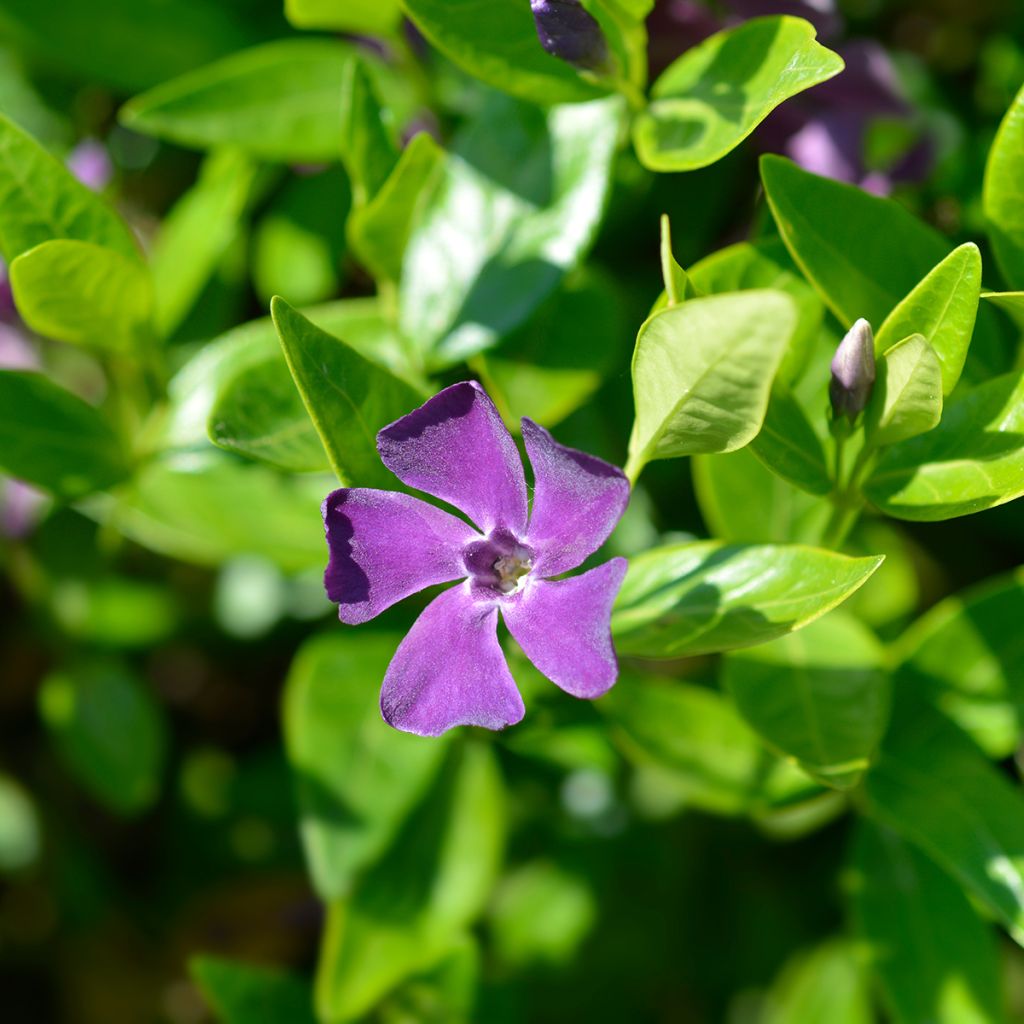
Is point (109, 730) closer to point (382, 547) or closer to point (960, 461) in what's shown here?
point (382, 547)

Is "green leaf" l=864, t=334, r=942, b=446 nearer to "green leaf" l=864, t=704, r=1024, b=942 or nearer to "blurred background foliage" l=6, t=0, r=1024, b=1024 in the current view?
"blurred background foliage" l=6, t=0, r=1024, b=1024

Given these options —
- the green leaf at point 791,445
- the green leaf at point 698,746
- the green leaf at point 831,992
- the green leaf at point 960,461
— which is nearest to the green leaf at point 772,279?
the green leaf at point 791,445

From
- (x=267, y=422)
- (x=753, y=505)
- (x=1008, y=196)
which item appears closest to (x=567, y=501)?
(x=267, y=422)

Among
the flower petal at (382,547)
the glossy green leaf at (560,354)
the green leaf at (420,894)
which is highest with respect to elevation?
the flower petal at (382,547)

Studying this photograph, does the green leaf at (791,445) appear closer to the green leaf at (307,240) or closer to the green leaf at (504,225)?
the green leaf at (504,225)

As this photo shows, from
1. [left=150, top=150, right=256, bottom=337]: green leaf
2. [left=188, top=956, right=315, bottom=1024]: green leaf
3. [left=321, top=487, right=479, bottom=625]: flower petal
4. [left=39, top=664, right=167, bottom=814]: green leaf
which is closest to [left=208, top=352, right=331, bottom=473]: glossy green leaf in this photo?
[left=321, top=487, right=479, bottom=625]: flower petal

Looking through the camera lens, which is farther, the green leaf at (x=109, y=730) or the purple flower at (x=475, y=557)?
the green leaf at (x=109, y=730)
